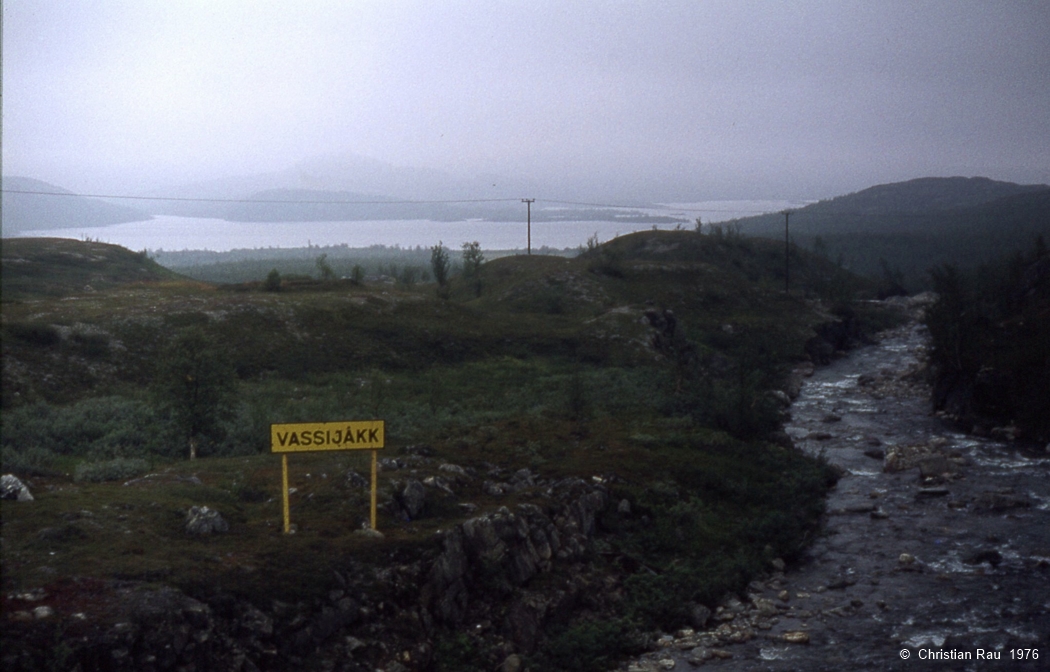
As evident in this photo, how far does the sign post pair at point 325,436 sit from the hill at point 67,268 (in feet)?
172

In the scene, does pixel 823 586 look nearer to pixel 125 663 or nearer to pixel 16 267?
pixel 125 663

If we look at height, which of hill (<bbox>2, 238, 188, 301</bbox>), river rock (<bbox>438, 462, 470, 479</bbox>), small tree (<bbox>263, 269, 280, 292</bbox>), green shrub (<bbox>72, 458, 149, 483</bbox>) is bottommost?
river rock (<bbox>438, 462, 470, 479</bbox>)

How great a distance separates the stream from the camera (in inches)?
679

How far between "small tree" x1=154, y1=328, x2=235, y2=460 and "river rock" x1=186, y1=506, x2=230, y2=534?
9.06 m

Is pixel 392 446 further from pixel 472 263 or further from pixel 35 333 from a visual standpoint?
pixel 472 263

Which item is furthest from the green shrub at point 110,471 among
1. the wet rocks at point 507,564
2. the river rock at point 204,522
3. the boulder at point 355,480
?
the wet rocks at point 507,564

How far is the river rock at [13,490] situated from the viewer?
16.9 metres

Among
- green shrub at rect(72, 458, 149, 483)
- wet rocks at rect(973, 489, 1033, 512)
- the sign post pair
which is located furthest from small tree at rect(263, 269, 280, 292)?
wet rocks at rect(973, 489, 1033, 512)

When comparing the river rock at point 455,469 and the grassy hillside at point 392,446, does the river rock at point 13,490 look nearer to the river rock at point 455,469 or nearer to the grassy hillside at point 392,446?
the grassy hillside at point 392,446

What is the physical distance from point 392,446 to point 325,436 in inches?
392

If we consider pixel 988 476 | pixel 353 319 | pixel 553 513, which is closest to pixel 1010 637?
pixel 553 513

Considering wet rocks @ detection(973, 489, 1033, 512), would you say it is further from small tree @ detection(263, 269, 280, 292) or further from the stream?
small tree @ detection(263, 269, 280, 292)

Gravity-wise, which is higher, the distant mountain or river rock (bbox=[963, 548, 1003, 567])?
the distant mountain

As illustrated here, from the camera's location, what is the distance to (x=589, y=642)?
17469 mm
